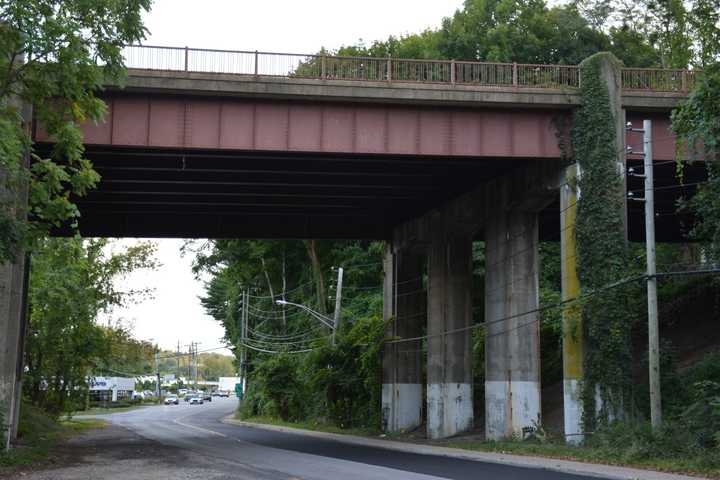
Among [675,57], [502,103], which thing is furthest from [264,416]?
[675,57]

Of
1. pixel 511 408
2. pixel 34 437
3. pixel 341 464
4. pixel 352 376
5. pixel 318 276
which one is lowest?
pixel 34 437

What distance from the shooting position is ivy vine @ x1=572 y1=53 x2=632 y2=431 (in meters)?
25.3

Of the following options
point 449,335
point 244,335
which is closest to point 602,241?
point 449,335

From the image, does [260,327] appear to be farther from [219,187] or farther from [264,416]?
[219,187]

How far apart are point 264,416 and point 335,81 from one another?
40.4 meters

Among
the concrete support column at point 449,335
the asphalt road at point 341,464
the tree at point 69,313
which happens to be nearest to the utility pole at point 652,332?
the asphalt road at point 341,464

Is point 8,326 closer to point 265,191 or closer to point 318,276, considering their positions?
point 265,191

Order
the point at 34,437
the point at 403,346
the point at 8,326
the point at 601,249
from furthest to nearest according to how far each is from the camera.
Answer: the point at 403,346, the point at 34,437, the point at 601,249, the point at 8,326

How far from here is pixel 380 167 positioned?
31156 mm

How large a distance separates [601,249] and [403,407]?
16.7 meters

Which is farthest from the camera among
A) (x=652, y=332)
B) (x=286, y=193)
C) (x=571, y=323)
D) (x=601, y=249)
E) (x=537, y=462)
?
(x=286, y=193)

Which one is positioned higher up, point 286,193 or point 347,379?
point 286,193

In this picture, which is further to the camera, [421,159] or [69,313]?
[69,313]

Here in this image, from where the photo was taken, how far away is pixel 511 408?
29281 millimetres
